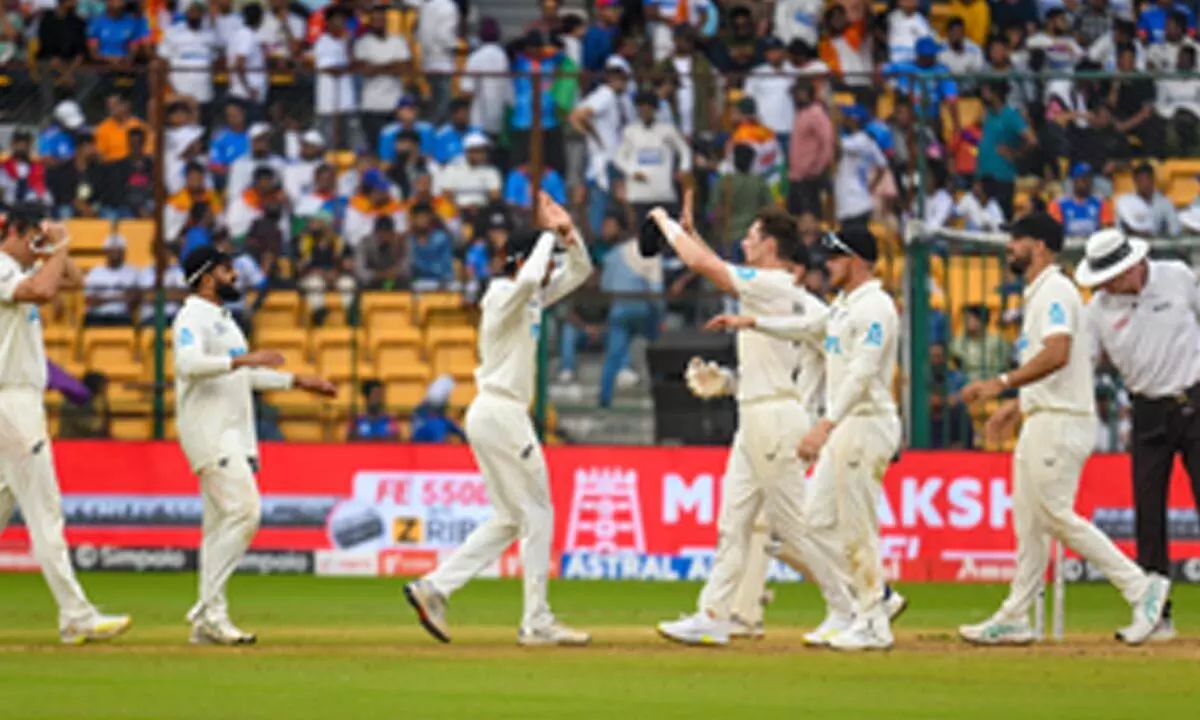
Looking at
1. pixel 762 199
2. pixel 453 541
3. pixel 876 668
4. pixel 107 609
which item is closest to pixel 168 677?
pixel 876 668

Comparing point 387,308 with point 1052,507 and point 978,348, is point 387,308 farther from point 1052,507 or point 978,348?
point 1052,507

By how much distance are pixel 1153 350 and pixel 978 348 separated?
677 centimetres

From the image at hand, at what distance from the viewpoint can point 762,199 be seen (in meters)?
23.6

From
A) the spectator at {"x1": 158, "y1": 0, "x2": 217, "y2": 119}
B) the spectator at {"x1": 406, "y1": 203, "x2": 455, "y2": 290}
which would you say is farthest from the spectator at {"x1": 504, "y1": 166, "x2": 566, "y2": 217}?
the spectator at {"x1": 158, "y1": 0, "x2": 217, "y2": 119}

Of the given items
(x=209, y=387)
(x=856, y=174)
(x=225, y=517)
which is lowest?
(x=225, y=517)

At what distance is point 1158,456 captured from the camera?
53.1 feet

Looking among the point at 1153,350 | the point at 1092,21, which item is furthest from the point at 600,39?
the point at 1153,350

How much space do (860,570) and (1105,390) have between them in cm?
850

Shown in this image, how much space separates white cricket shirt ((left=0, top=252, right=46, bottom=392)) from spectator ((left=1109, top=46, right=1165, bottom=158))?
1150 centimetres

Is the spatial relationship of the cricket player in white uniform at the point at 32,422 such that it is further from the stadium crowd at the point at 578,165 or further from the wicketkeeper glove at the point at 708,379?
the stadium crowd at the point at 578,165

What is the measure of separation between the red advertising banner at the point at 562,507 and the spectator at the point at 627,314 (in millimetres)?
735

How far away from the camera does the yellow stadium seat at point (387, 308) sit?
23781 millimetres

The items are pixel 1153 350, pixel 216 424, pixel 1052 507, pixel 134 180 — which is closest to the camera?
pixel 1052 507

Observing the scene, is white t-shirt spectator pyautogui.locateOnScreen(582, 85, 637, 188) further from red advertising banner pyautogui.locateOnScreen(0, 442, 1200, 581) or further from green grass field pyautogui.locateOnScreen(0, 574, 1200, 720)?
green grass field pyautogui.locateOnScreen(0, 574, 1200, 720)
